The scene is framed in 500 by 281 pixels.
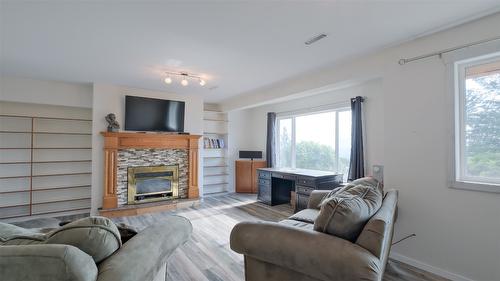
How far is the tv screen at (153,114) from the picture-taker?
4.45 meters

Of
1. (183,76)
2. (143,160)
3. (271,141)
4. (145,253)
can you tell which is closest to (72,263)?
(145,253)

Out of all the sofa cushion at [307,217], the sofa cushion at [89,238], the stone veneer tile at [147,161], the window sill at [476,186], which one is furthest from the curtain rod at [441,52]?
the stone veneer tile at [147,161]

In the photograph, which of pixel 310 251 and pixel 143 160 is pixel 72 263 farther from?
pixel 143 160

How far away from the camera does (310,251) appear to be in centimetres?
144

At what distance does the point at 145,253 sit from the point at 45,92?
4.37m

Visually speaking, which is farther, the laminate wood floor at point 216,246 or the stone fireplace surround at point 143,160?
the stone fireplace surround at point 143,160

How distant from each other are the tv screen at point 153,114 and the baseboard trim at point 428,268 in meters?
4.18

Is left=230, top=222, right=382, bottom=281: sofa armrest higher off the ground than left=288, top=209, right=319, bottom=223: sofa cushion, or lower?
higher

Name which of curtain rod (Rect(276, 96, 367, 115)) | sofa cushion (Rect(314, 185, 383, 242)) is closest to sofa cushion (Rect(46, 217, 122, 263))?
sofa cushion (Rect(314, 185, 383, 242))

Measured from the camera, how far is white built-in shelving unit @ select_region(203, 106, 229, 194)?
608 centimetres

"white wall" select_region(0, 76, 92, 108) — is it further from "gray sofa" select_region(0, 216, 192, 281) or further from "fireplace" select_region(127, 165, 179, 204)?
"gray sofa" select_region(0, 216, 192, 281)

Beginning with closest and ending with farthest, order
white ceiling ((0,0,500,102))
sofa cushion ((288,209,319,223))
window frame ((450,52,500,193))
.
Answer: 1. white ceiling ((0,0,500,102))
2. window frame ((450,52,500,193))
3. sofa cushion ((288,209,319,223))

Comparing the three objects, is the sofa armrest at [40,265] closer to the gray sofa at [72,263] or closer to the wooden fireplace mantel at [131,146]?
the gray sofa at [72,263]

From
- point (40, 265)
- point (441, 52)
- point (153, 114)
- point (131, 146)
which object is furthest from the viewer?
point (153, 114)
